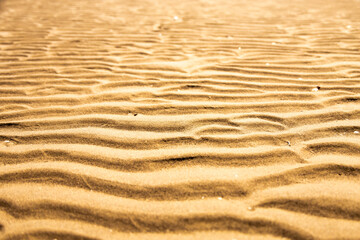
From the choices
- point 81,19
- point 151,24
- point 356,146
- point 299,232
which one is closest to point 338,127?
point 356,146

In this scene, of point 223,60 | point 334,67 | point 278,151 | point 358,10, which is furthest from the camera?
point 358,10

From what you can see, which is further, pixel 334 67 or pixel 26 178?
pixel 334 67

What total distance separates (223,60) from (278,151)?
174 centimetres

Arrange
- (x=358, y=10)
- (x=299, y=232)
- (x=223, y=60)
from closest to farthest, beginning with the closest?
(x=299, y=232)
(x=223, y=60)
(x=358, y=10)

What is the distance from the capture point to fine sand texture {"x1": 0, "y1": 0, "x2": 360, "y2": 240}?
1211 mm

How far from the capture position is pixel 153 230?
3.85 ft

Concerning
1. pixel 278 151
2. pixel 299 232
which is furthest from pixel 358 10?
pixel 299 232

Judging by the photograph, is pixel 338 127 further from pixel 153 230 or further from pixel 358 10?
pixel 358 10

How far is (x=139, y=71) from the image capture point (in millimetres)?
2824

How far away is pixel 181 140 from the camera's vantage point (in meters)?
1.70

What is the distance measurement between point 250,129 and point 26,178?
1.46 m

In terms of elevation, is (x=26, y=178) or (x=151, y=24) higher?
(x=151, y=24)

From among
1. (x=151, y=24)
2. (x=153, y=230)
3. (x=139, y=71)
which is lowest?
(x=153, y=230)

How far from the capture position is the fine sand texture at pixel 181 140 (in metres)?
1.21
